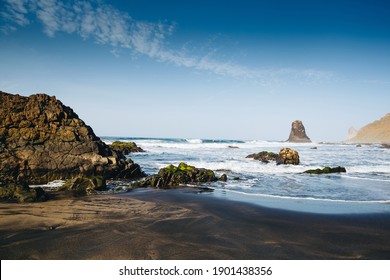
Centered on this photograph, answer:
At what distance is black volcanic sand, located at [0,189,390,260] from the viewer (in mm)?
4344

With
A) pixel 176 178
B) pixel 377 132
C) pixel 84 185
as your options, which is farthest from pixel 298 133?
pixel 84 185

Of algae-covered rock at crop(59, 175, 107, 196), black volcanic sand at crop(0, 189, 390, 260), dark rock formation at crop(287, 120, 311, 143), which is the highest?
dark rock formation at crop(287, 120, 311, 143)

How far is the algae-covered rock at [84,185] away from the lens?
9.73 meters

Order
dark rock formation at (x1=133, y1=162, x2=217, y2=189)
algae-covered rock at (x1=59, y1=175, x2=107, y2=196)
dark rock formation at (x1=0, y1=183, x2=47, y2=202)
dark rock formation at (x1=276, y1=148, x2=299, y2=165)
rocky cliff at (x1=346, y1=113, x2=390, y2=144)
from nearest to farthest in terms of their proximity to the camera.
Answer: dark rock formation at (x1=0, y1=183, x2=47, y2=202), algae-covered rock at (x1=59, y1=175, x2=107, y2=196), dark rock formation at (x1=133, y1=162, x2=217, y2=189), dark rock formation at (x1=276, y1=148, x2=299, y2=165), rocky cliff at (x1=346, y1=113, x2=390, y2=144)

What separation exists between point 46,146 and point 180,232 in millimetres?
10456

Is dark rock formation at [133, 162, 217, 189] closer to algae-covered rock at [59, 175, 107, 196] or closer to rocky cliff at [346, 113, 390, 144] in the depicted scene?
algae-covered rock at [59, 175, 107, 196]

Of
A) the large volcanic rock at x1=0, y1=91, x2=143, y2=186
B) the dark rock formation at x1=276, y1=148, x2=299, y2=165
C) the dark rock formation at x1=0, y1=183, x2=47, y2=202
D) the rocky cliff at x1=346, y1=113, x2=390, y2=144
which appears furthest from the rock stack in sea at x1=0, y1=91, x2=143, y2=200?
the rocky cliff at x1=346, y1=113, x2=390, y2=144

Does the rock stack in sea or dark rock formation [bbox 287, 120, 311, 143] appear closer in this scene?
the rock stack in sea

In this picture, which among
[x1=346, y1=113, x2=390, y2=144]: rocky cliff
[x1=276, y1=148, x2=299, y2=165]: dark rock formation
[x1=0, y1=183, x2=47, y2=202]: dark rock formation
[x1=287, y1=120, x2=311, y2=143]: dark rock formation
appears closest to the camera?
[x1=0, y1=183, x2=47, y2=202]: dark rock formation

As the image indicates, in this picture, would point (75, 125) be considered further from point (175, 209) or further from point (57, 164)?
point (175, 209)

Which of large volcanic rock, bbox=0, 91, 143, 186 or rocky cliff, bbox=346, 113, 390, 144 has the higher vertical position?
rocky cliff, bbox=346, 113, 390, 144

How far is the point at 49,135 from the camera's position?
13320 mm

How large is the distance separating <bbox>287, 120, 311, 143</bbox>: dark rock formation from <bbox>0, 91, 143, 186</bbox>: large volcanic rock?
122280 mm
